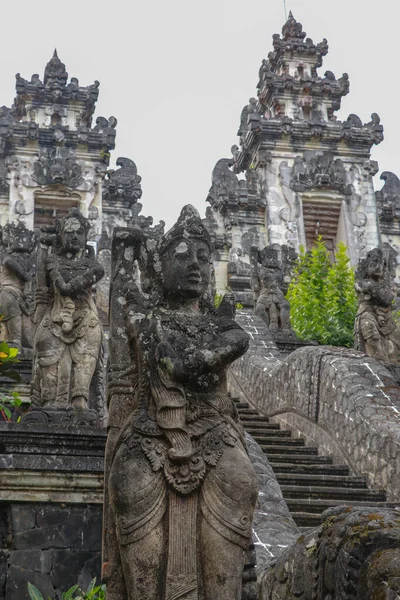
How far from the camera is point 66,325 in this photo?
8273 mm

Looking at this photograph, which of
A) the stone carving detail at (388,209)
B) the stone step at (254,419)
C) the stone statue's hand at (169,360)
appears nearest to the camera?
the stone statue's hand at (169,360)

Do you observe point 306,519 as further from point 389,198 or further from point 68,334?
point 389,198

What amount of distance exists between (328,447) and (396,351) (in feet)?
12.8

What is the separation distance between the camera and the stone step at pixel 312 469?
26.7 feet

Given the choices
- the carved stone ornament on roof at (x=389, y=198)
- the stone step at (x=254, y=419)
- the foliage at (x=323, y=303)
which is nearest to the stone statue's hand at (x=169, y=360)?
the stone step at (x=254, y=419)

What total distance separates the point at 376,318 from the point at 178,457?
844cm

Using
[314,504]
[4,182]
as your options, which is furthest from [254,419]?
[4,182]

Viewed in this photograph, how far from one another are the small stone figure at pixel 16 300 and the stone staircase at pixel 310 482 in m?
4.27

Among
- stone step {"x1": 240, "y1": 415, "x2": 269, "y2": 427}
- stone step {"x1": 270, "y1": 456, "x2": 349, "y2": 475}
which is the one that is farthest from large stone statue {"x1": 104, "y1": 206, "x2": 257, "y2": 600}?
stone step {"x1": 240, "y1": 415, "x2": 269, "y2": 427}

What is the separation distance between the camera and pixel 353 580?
12.9ft

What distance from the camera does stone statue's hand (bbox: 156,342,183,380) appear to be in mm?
4586

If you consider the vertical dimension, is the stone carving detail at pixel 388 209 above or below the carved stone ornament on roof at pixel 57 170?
below

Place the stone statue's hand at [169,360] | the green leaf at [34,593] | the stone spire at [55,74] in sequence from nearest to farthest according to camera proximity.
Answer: the stone statue's hand at [169,360], the green leaf at [34,593], the stone spire at [55,74]

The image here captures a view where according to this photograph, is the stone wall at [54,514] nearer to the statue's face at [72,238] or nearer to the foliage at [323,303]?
the statue's face at [72,238]
